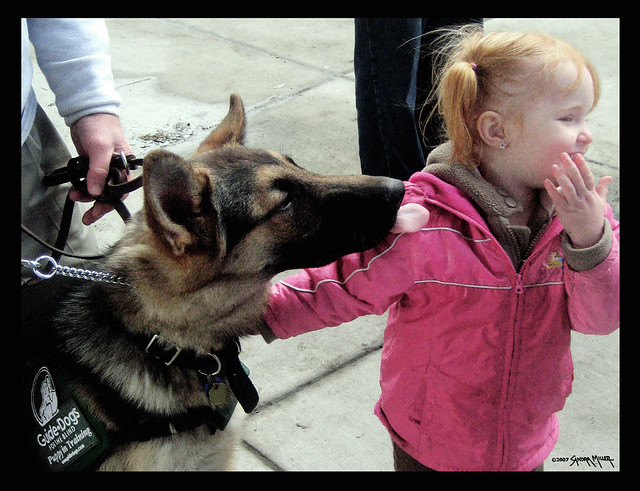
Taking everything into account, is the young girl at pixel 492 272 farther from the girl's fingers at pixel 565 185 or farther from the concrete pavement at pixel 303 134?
the concrete pavement at pixel 303 134

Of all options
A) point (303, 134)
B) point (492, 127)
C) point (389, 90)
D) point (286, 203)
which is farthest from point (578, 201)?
point (303, 134)

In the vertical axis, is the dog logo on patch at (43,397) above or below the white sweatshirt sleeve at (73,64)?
below

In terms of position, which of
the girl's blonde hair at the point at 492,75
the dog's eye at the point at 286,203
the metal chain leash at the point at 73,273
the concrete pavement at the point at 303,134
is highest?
the girl's blonde hair at the point at 492,75

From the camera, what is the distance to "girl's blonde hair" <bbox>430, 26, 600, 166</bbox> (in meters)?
2.15

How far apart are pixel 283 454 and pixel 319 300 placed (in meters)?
1.03

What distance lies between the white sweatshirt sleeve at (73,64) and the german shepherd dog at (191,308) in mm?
449

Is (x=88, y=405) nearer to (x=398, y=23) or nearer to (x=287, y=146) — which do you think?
(x=398, y=23)

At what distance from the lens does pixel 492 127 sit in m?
2.23

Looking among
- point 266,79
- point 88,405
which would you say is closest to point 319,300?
point 88,405

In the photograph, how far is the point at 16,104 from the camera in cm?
209

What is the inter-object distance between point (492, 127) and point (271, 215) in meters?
0.74

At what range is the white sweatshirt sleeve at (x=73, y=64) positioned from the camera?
2.37m

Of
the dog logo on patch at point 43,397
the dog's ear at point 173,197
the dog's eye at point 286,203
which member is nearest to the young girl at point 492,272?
the dog's eye at point 286,203

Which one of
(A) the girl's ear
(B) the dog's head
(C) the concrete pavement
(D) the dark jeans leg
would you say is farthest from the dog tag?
(D) the dark jeans leg
